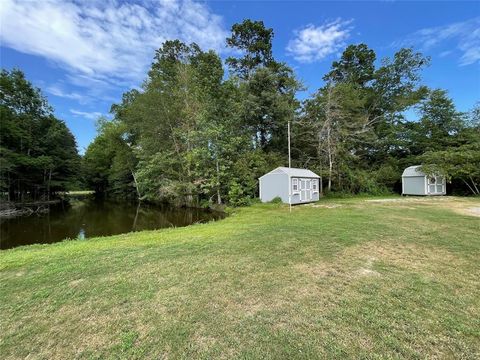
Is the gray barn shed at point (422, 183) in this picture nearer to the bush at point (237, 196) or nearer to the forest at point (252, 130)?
the forest at point (252, 130)

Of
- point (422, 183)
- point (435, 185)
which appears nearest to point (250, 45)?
point (422, 183)

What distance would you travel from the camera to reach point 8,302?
10.2 feet

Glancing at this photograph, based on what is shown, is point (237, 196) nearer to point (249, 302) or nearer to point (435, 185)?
point (249, 302)

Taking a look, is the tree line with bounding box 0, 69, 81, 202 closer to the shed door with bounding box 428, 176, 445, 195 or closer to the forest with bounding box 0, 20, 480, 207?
the forest with bounding box 0, 20, 480, 207

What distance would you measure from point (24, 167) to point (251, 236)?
2483 cm

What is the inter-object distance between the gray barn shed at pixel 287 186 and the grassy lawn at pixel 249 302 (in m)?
9.04

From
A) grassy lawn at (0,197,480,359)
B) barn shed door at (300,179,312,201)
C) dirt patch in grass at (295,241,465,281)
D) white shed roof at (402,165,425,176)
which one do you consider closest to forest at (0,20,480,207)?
white shed roof at (402,165,425,176)

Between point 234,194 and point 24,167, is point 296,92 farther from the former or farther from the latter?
point 24,167

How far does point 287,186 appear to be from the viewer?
14227 mm

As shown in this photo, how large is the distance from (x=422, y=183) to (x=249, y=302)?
20.0 m

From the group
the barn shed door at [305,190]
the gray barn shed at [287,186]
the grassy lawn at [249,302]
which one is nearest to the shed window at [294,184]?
the gray barn shed at [287,186]

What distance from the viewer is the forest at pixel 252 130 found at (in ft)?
57.8

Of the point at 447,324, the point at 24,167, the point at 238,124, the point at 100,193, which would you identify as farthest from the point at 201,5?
the point at 100,193

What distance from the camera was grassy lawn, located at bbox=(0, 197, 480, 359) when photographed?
85.9 inches
